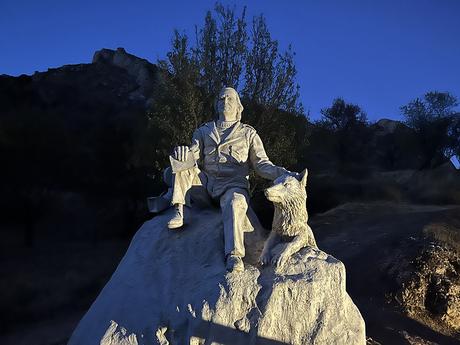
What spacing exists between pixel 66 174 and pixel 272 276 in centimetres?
1870

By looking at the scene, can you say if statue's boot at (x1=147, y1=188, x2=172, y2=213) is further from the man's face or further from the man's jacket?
the man's face

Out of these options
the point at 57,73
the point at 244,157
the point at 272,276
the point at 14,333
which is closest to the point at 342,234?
the point at 14,333

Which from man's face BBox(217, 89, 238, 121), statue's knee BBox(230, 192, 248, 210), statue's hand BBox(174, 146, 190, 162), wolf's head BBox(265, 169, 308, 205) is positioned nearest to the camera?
wolf's head BBox(265, 169, 308, 205)

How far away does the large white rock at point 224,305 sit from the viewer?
413 centimetres

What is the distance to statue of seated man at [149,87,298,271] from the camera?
5.13m

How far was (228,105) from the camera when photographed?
5.67 meters

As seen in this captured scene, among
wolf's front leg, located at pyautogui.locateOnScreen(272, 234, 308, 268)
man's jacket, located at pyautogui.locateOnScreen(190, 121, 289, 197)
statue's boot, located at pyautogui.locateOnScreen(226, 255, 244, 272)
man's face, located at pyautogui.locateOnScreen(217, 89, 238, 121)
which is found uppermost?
man's face, located at pyautogui.locateOnScreen(217, 89, 238, 121)

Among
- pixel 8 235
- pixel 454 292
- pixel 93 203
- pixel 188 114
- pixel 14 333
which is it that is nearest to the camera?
pixel 454 292

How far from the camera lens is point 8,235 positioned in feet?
61.1

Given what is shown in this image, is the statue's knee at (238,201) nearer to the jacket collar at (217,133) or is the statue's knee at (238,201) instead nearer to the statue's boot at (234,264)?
the statue's boot at (234,264)

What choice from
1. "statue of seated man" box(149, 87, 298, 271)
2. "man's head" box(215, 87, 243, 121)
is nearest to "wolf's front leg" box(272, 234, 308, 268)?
"statue of seated man" box(149, 87, 298, 271)

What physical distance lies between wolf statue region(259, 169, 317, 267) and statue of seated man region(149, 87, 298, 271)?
0.34m

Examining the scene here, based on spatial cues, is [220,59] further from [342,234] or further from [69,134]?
[69,134]

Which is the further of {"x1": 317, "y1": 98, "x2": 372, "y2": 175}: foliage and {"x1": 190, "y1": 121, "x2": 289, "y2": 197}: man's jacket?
{"x1": 317, "y1": 98, "x2": 372, "y2": 175}: foliage
